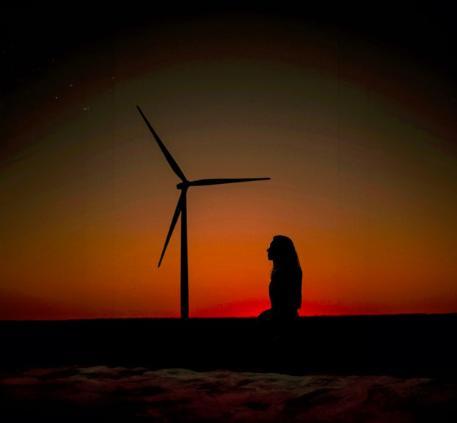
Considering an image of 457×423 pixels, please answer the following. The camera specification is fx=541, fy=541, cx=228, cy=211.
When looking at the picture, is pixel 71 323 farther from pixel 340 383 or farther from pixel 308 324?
pixel 340 383

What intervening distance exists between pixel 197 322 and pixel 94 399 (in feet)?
12.0

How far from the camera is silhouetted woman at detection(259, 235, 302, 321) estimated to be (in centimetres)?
Answer: 1005

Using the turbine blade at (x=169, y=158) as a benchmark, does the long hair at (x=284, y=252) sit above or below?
below

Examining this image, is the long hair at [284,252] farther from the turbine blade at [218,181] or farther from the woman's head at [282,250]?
the turbine blade at [218,181]

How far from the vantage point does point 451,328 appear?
8844mm

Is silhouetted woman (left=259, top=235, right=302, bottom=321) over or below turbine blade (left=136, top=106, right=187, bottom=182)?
below

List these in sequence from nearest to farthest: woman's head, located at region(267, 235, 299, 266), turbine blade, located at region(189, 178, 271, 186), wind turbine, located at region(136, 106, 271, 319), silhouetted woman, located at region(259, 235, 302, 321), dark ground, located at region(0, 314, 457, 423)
A: dark ground, located at region(0, 314, 457, 423) < silhouetted woman, located at region(259, 235, 302, 321) < woman's head, located at region(267, 235, 299, 266) < wind turbine, located at region(136, 106, 271, 319) < turbine blade, located at region(189, 178, 271, 186)

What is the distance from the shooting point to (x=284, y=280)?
1012 centimetres

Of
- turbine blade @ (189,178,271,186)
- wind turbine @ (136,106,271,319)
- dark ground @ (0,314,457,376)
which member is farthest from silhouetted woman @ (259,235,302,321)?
turbine blade @ (189,178,271,186)

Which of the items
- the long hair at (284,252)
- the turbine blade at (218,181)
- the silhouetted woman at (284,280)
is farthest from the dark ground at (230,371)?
the turbine blade at (218,181)

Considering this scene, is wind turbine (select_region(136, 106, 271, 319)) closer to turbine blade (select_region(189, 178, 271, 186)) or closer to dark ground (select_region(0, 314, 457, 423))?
turbine blade (select_region(189, 178, 271, 186))

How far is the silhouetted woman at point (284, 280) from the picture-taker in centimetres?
1005

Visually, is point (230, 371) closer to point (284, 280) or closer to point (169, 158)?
point (284, 280)

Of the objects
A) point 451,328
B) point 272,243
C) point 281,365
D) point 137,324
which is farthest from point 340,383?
point 137,324
